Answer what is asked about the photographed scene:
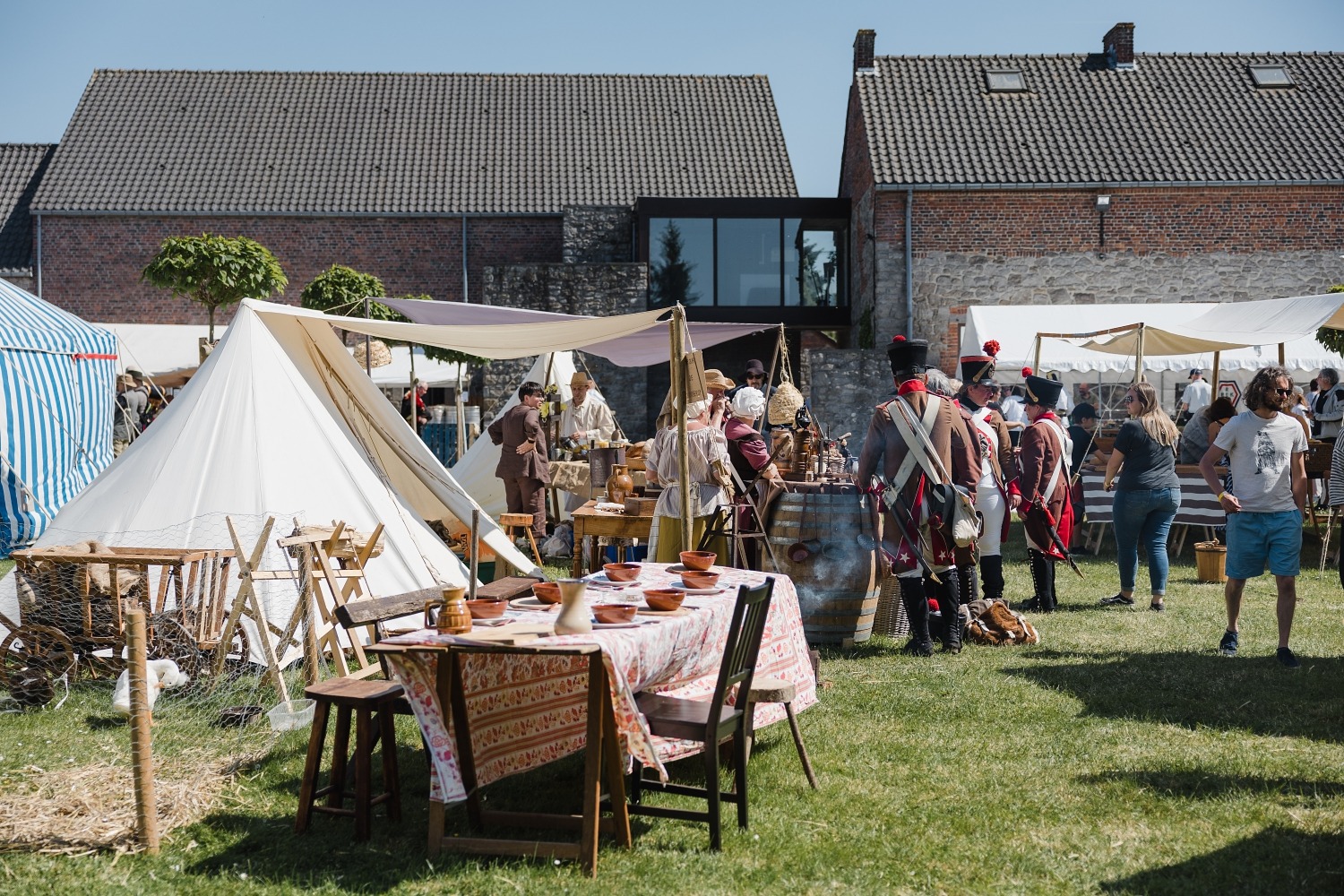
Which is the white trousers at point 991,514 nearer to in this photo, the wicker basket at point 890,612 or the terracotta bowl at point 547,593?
the wicker basket at point 890,612

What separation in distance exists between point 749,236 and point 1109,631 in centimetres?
1699

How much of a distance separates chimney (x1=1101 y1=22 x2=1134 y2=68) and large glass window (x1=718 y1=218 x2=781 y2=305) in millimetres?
7380

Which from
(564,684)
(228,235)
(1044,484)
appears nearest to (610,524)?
(1044,484)

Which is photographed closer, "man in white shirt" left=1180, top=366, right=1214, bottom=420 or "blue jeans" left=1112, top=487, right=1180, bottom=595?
"blue jeans" left=1112, top=487, right=1180, bottom=595

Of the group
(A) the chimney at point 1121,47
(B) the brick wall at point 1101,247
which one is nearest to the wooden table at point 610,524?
(B) the brick wall at point 1101,247

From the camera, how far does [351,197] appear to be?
2569 cm

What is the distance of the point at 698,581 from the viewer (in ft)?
16.0

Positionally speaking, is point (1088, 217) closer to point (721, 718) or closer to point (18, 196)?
point (721, 718)

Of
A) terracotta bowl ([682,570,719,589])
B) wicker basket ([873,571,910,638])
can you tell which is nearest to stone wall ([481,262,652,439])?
wicker basket ([873,571,910,638])

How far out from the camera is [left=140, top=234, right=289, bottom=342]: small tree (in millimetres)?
18250

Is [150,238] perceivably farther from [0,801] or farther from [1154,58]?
[0,801]

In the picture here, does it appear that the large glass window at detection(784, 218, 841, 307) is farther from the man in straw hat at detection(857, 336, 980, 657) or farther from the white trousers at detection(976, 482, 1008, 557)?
the man in straw hat at detection(857, 336, 980, 657)

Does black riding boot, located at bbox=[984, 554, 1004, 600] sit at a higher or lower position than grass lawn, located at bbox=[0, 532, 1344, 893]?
higher

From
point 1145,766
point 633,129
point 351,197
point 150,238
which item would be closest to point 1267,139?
point 633,129
